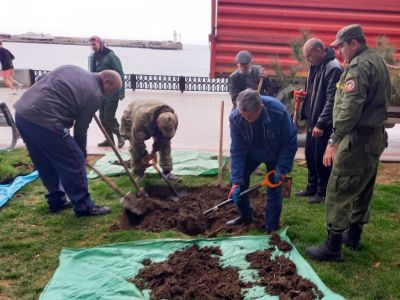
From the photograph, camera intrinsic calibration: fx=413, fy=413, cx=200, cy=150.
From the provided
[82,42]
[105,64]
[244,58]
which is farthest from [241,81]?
[82,42]

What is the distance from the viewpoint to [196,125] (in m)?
10.3

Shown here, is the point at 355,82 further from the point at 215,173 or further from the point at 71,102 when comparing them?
the point at 215,173

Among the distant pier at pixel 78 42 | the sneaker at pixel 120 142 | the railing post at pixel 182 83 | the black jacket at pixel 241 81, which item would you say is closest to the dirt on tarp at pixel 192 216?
the black jacket at pixel 241 81

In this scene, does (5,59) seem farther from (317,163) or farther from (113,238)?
(317,163)

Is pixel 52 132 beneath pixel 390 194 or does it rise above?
above

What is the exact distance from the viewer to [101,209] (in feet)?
16.1

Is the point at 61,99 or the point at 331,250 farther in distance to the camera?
the point at 61,99

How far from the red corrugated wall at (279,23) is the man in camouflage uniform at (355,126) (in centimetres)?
514

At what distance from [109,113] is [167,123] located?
110 inches

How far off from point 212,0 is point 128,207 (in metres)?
5.22

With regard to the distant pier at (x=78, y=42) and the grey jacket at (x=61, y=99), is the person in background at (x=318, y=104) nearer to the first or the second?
the grey jacket at (x=61, y=99)

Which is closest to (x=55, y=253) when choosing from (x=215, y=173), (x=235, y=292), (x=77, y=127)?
(x=77, y=127)

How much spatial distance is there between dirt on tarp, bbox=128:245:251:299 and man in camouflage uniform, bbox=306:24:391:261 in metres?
1.03

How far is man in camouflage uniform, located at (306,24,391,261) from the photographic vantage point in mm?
3258
